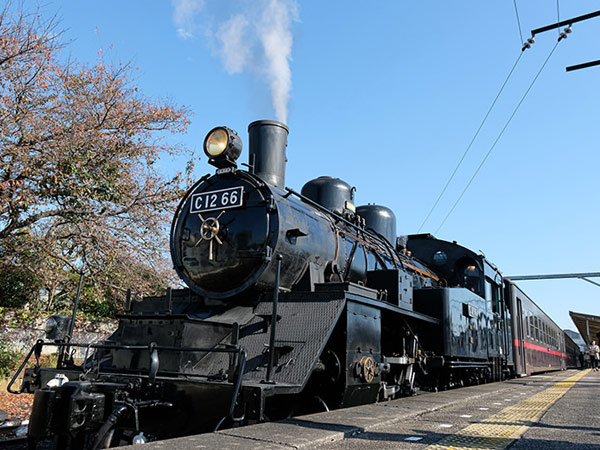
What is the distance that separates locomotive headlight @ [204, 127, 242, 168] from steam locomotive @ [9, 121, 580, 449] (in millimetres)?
12

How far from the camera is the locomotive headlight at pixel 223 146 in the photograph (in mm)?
5000

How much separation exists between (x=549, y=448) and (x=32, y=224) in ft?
34.2

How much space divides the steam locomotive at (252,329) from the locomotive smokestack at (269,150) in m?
0.02

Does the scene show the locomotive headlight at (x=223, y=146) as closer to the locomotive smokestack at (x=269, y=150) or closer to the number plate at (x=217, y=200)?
the number plate at (x=217, y=200)

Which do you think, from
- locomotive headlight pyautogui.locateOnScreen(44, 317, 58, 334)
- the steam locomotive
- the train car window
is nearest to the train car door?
the train car window

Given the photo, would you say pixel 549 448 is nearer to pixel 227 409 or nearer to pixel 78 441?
pixel 227 409

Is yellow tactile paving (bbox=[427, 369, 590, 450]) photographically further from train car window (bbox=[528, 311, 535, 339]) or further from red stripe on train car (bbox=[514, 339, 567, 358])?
train car window (bbox=[528, 311, 535, 339])

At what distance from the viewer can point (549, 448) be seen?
9.29 ft

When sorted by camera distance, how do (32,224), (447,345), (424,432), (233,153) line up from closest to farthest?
(424,432), (233,153), (447,345), (32,224)

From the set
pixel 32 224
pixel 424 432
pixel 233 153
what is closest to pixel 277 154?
pixel 233 153

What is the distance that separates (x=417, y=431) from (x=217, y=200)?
3.01 meters

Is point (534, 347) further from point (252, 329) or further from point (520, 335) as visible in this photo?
point (252, 329)

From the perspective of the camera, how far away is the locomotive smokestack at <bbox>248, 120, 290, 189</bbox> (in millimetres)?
5699

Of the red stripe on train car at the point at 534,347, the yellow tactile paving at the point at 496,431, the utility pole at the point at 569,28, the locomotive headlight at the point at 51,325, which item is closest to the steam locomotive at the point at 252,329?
the locomotive headlight at the point at 51,325
